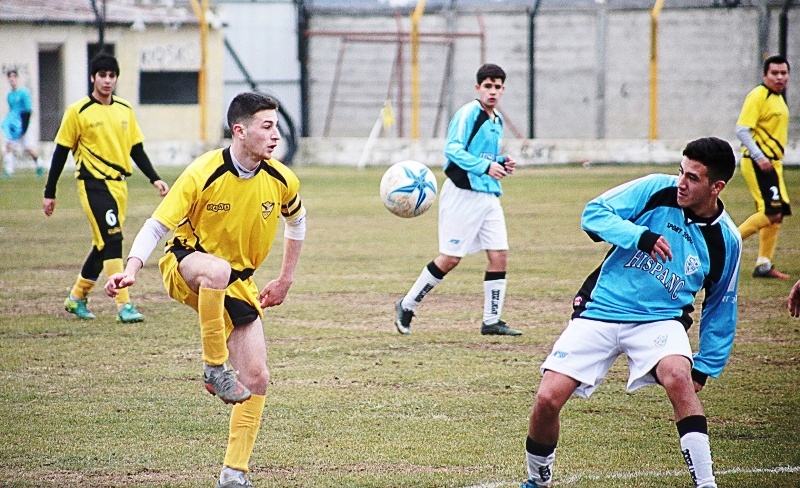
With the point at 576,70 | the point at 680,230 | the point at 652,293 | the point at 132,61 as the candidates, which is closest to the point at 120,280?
the point at 652,293

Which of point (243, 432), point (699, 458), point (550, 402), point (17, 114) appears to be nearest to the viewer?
point (699, 458)

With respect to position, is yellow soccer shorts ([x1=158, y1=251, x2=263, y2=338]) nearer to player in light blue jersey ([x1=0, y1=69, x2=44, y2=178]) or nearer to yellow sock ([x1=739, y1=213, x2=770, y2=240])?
yellow sock ([x1=739, y1=213, x2=770, y2=240])

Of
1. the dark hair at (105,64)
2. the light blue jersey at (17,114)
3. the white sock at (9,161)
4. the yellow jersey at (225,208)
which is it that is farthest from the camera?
the white sock at (9,161)

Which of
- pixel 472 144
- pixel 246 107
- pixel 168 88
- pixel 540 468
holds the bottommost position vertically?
pixel 540 468

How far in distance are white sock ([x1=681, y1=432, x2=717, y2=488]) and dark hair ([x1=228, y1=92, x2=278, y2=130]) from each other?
7.99 feet

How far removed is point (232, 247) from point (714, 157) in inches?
89.7

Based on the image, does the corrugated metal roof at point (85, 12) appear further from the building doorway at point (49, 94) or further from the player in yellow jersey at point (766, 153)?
the player in yellow jersey at point (766, 153)

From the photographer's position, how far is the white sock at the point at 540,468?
4.73m

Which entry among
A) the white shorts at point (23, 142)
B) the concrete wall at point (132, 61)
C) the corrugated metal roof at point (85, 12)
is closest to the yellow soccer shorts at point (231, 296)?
the white shorts at point (23, 142)

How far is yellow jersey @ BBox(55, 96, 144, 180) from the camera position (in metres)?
9.46

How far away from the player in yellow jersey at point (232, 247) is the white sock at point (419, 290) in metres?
3.70

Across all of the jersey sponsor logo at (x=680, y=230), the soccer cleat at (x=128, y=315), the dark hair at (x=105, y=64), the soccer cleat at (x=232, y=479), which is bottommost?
the soccer cleat at (x=128, y=315)

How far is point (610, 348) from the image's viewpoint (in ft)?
15.5

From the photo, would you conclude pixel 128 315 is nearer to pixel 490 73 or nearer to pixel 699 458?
pixel 490 73
